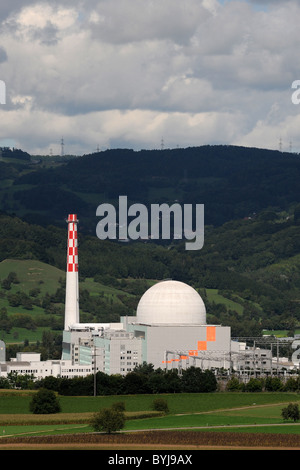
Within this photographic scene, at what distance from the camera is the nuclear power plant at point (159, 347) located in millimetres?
134375

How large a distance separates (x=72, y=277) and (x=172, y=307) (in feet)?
50.5

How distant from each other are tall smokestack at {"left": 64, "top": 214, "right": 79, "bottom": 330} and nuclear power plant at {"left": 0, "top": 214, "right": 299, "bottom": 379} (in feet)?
18.6

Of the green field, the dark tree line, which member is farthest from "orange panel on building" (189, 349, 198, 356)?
the green field

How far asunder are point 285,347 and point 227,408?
216 ft

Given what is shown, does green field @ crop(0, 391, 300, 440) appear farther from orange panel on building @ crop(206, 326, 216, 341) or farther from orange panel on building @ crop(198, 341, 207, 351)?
orange panel on building @ crop(206, 326, 216, 341)

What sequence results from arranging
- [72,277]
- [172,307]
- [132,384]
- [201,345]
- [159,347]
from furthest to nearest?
[72,277] < [172,307] < [201,345] < [159,347] < [132,384]

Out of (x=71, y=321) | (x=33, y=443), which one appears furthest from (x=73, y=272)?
(x=33, y=443)

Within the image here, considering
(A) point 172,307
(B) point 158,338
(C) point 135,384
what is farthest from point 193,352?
(C) point 135,384

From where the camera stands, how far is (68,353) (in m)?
146

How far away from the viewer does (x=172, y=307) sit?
14112 cm

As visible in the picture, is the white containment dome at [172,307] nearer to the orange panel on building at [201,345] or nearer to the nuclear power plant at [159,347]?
the nuclear power plant at [159,347]

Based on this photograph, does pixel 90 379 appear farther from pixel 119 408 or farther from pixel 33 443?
pixel 33 443

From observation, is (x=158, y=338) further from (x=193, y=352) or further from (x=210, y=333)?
(x=210, y=333)

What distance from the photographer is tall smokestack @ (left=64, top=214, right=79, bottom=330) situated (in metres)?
148
